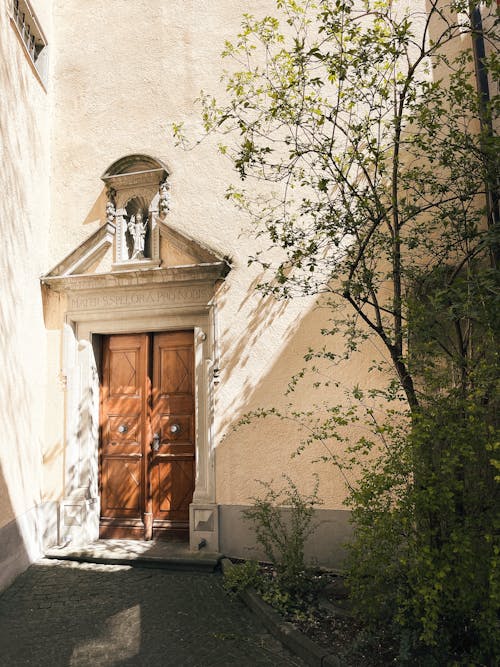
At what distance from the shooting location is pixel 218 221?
19.9ft

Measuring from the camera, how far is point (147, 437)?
20.4 feet

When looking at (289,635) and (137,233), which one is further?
(137,233)

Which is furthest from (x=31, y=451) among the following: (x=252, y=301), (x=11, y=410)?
(x=252, y=301)

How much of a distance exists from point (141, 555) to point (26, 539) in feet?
3.98

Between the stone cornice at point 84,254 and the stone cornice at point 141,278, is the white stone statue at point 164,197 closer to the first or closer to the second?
the stone cornice at point 84,254

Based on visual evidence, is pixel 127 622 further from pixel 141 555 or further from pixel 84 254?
pixel 84 254

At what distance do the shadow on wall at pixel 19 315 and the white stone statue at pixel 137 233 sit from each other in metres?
1.09

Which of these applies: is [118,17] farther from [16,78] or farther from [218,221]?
[218,221]

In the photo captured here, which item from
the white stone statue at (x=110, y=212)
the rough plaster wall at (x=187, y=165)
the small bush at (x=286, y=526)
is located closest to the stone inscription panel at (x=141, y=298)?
the rough plaster wall at (x=187, y=165)

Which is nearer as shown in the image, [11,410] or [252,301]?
[11,410]

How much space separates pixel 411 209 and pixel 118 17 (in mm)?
4987

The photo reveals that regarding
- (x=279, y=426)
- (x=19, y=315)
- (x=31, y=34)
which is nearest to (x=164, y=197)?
(x=19, y=315)

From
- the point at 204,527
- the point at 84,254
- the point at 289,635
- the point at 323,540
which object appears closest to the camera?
the point at 289,635

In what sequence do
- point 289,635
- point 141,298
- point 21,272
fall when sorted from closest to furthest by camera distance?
1. point 289,635
2. point 21,272
3. point 141,298
